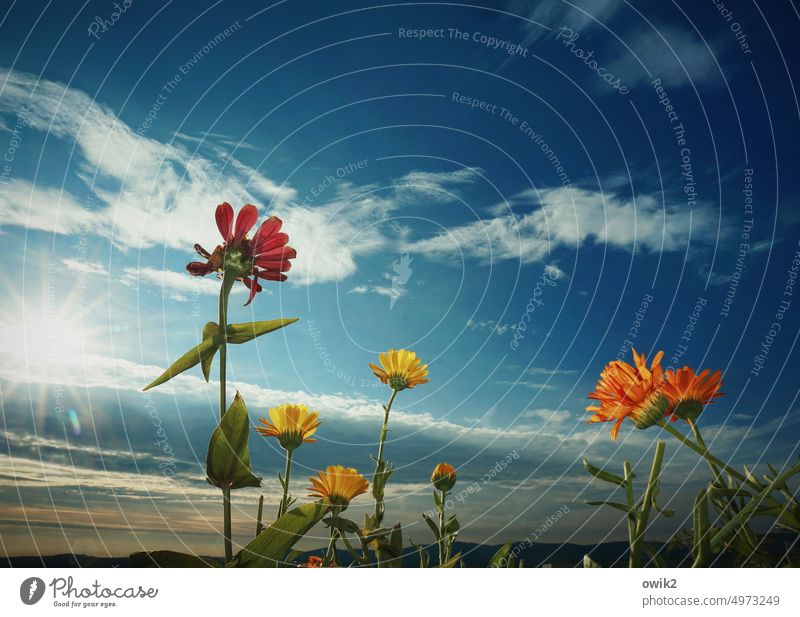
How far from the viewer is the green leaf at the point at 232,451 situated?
2.47 ft

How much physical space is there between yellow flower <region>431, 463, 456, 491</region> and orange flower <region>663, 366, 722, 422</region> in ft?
1.11

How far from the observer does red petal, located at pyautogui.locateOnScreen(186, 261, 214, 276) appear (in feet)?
2.66

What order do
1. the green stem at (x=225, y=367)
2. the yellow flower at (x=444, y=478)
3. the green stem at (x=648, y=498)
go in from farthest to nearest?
the yellow flower at (x=444, y=478), the green stem at (x=225, y=367), the green stem at (x=648, y=498)

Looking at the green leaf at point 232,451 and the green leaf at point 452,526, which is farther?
the green leaf at point 452,526

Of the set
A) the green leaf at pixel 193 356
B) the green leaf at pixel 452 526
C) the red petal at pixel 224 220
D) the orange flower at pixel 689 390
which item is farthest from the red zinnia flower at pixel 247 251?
the orange flower at pixel 689 390

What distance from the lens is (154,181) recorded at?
3.55ft

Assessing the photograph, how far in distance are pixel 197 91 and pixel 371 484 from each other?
82 centimetres

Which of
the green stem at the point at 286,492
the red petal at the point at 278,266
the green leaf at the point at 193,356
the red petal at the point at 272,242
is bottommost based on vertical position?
the green stem at the point at 286,492

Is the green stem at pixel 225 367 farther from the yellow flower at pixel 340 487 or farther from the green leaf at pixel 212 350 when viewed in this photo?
the yellow flower at pixel 340 487

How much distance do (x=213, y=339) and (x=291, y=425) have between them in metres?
0.17

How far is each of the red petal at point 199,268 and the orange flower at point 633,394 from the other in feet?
1.81

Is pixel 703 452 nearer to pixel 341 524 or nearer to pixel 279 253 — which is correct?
pixel 341 524

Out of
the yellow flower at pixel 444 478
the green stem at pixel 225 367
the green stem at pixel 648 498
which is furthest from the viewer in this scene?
the yellow flower at pixel 444 478
